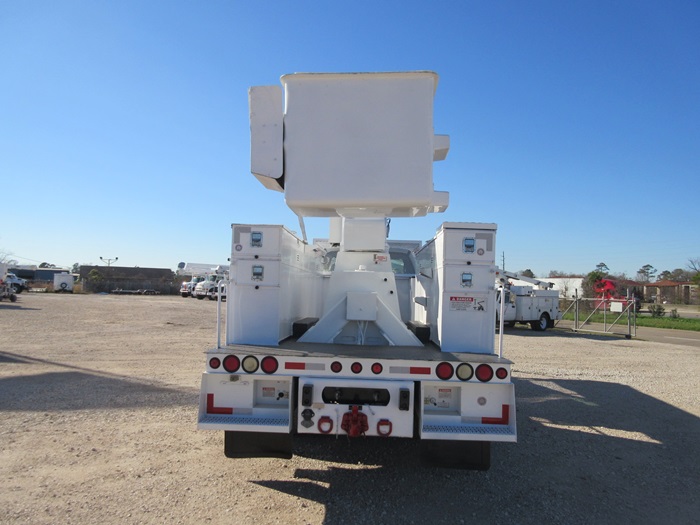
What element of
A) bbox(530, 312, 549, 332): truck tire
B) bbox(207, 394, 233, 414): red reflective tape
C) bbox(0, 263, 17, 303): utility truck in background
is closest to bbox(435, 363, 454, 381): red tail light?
bbox(207, 394, 233, 414): red reflective tape

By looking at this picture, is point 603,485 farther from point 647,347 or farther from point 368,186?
point 647,347

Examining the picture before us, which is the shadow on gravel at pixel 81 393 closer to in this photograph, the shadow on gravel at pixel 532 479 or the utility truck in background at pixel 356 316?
the shadow on gravel at pixel 532 479

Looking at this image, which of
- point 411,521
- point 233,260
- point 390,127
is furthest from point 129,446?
point 390,127

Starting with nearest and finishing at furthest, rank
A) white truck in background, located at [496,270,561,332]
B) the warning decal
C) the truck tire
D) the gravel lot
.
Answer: the gravel lot → the warning decal → white truck in background, located at [496,270,561,332] → the truck tire

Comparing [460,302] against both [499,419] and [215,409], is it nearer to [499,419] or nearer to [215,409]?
[499,419]

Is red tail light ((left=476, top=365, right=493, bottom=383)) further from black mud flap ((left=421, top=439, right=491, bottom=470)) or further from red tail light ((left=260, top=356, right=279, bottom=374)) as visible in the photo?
red tail light ((left=260, top=356, right=279, bottom=374))

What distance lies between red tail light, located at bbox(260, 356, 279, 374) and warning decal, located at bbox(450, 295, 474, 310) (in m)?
1.70

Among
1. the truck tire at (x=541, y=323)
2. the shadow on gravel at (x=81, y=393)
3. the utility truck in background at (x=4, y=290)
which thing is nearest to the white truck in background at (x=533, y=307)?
the truck tire at (x=541, y=323)

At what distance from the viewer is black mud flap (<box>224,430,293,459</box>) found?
4.11 m

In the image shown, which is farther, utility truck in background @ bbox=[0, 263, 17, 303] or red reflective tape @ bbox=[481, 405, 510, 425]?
utility truck in background @ bbox=[0, 263, 17, 303]

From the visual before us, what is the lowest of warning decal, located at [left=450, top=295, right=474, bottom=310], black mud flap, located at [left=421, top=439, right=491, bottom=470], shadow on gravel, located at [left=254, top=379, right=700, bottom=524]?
shadow on gravel, located at [left=254, top=379, right=700, bottom=524]

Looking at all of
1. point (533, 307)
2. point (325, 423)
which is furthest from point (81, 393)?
point (533, 307)

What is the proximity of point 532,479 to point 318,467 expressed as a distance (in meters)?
2.01

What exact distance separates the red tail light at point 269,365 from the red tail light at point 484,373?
1621mm
